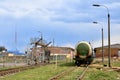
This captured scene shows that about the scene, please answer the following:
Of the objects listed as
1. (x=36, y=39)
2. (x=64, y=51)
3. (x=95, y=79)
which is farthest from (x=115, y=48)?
(x=95, y=79)

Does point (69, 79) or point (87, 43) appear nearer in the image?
point (69, 79)

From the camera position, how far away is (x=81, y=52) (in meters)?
49.8

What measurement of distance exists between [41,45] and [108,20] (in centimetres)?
3803

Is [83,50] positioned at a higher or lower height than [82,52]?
higher

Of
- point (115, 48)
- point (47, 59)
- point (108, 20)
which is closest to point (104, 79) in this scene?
point (108, 20)

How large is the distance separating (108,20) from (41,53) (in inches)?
1602

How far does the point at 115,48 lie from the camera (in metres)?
120

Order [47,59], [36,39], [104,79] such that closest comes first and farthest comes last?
[104,79] < [36,39] < [47,59]

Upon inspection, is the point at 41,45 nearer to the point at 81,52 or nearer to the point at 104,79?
the point at 81,52

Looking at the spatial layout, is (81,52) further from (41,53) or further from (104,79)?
(41,53)

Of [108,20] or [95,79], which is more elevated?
[108,20]

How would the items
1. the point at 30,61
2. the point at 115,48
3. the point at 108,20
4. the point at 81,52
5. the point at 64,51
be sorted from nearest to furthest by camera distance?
the point at 108,20
the point at 81,52
the point at 30,61
the point at 115,48
the point at 64,51

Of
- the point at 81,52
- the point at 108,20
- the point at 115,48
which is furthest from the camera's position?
the point at 115,48

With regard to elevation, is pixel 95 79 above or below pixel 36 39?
below
